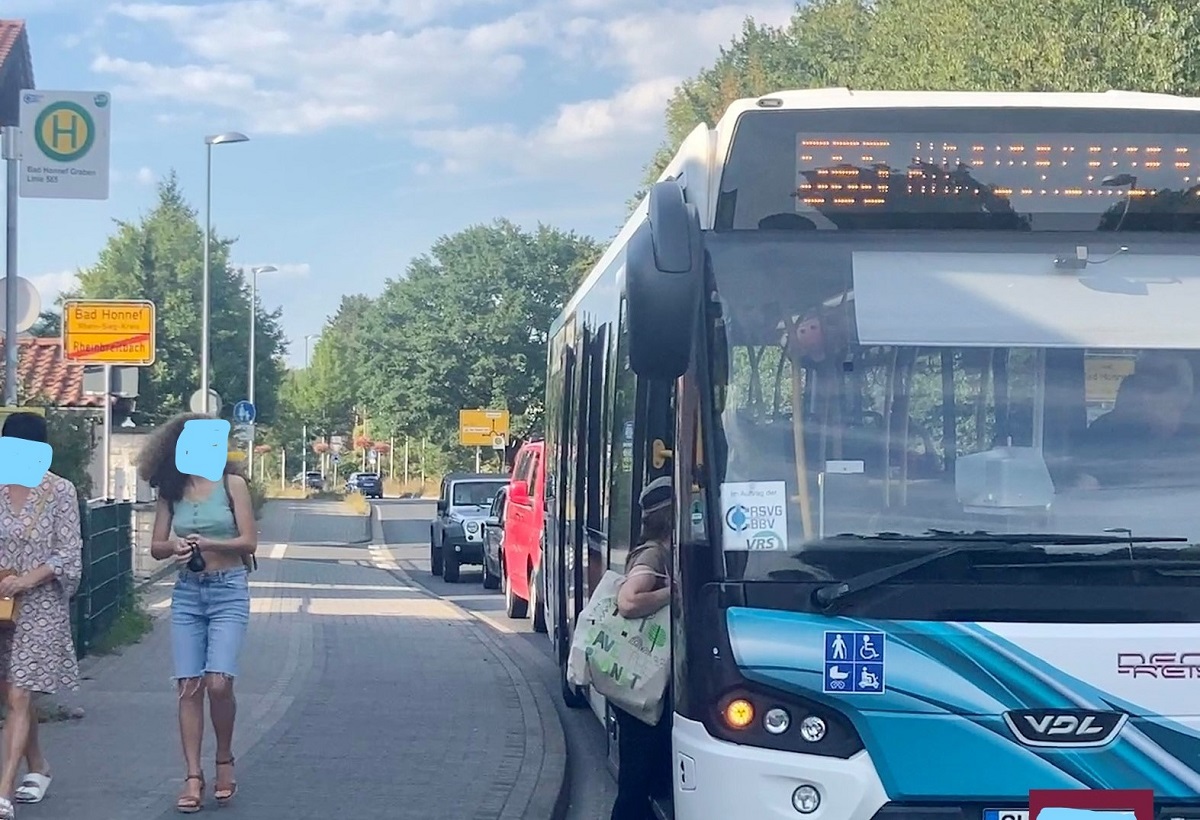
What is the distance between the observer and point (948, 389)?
5.47m

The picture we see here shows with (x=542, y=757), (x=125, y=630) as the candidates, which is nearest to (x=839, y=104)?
(x=542, y=757)

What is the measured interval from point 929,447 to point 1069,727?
3.28ft

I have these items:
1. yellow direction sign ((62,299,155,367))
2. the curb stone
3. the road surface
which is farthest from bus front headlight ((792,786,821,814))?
yellow direction sign ((62,299,155,367))

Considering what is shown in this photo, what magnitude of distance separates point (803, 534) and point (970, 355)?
0.86 meters

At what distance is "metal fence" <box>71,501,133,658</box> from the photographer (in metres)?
12.7

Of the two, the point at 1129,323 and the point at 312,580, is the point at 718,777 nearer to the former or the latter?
the point at 1129,323

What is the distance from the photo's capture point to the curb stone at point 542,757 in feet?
26.3

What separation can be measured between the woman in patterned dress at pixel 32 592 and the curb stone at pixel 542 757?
86.7 inches

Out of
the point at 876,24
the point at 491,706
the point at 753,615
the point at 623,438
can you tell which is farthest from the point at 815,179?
the point at 876,24

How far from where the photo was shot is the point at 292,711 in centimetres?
1092

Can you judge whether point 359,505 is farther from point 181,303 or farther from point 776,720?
point 776,720

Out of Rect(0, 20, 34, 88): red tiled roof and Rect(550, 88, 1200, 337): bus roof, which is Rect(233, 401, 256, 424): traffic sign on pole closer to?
Rect(0, 20, 34, 88): red tiled roof

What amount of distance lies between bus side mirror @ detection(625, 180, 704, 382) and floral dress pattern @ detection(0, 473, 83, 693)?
319 centimetres

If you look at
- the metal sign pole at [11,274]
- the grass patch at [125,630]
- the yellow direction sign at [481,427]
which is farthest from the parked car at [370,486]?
the metal sign pole at [11,274]
